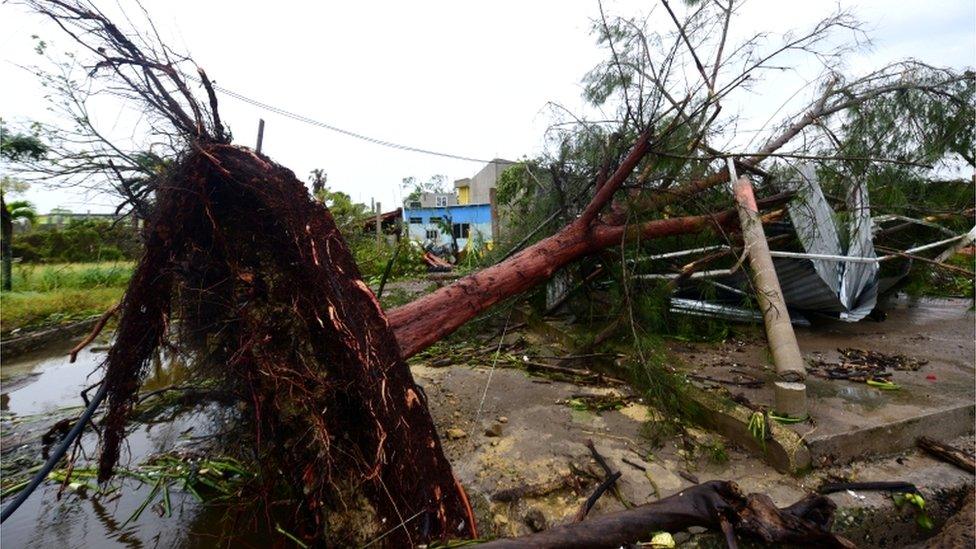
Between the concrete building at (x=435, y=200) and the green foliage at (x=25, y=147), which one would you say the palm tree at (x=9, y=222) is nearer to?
the green foliage at (x=25, y=147)

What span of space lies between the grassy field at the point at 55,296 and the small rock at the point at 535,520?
22.5 feet

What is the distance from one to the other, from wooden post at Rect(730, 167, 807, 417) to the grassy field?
7.85 metres

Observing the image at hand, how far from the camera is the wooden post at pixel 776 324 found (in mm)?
2914

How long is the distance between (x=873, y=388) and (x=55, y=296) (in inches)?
544

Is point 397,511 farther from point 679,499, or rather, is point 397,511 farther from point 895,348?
point 895,348

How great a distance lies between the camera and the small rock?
2.32 m

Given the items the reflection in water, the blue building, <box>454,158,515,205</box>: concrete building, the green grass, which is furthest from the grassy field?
<box>454,158,515,205</box>: concrete building

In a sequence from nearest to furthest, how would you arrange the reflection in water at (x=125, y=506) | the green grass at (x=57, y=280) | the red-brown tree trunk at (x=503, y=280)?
1. the reflection in water at (x=125, y=506)
2. the red-brown tree trunk at (x=503, y=280)
3. the green grass at (x=57, y=280)

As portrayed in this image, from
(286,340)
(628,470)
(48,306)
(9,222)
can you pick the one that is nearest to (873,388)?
(628,470)

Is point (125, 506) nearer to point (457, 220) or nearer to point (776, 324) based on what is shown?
point (776, 324)

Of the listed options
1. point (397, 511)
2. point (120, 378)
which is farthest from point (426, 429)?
point (120, 378)

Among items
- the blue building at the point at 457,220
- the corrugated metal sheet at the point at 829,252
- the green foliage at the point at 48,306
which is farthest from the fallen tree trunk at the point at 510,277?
the blue building at the point at 457,220

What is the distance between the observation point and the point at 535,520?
235 cm

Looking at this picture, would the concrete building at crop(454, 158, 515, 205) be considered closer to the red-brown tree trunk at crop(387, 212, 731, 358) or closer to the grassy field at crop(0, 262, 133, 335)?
the grassy field at crop(0, 262, 133, 335)
